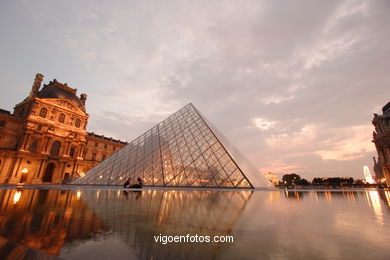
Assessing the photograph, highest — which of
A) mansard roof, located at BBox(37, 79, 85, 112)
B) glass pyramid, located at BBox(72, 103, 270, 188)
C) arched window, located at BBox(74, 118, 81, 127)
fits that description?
mansard roof, located at BBox(37, 79, 85, 112)

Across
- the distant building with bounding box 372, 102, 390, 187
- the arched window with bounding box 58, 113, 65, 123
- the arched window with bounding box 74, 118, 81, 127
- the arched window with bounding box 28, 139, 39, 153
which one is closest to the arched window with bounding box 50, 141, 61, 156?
the arched window with bounding box 28, 139, 39, 153

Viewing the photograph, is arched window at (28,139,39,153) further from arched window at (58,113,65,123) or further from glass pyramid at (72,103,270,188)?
glass pyramid at (72,103,270,188)

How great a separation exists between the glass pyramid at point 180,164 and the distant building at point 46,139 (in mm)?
21167

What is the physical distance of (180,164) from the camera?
17453mm

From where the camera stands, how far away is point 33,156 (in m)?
32.8

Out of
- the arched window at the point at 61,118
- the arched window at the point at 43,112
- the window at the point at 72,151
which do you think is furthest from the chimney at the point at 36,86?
the window at the point at 72,151

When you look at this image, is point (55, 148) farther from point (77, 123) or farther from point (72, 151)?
point (77, 123)

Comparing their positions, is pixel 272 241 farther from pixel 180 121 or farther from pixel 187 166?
pixel 180 121

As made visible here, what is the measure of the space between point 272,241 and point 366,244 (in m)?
1.07

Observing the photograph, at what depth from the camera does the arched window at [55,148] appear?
1426 inches

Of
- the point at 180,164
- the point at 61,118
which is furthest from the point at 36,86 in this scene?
the point at 180,164

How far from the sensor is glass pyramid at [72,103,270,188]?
16391 mm

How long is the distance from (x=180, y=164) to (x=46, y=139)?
3188cm

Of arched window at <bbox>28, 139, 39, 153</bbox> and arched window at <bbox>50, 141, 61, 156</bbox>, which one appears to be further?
arched window at <bbox>50, 141, 61, 156</bbox>
